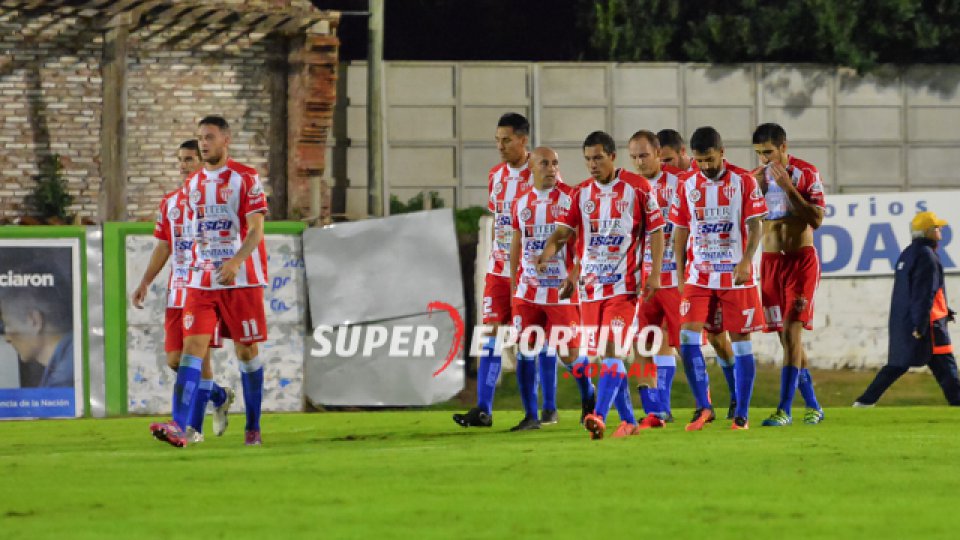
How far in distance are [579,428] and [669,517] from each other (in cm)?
593

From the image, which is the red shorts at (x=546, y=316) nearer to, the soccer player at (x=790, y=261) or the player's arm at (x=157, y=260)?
the soccer player at (x=790, y=261)

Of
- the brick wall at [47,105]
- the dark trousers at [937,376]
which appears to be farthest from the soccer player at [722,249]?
the brick wall at [47,105]

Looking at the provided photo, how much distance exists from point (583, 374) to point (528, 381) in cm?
63

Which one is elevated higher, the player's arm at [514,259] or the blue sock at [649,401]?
the player's arm at [514,259]

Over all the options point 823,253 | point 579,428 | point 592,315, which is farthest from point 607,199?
point 823,253

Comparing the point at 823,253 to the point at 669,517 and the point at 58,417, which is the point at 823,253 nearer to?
the point at 58,417

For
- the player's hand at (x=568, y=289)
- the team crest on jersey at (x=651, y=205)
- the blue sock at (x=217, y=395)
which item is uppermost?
the team crest on jersey at (x=651, y=205)

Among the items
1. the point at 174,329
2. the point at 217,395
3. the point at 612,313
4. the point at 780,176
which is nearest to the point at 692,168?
the point at 780,176

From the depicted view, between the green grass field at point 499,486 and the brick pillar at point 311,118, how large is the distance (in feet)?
48.9

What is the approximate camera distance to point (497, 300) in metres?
14.5

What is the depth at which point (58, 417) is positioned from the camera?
18.1 m

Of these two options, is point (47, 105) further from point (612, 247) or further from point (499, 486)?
point (499, 486)

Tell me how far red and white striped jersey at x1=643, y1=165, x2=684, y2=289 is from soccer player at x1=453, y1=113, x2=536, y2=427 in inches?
42.4

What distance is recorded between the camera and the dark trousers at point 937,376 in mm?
18156
